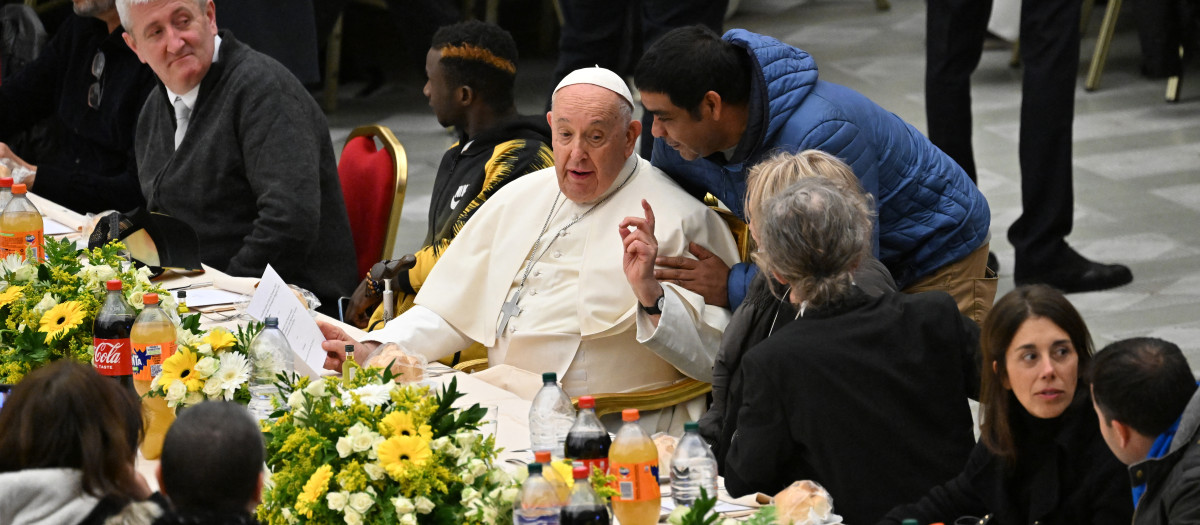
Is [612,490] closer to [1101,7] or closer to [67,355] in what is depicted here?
[67,355]

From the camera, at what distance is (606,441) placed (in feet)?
8.43

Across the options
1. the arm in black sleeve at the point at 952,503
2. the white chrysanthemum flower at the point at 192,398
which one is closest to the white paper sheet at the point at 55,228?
the white chrysanthemum flower at the point at 192,398

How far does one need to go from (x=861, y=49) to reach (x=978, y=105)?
4.91 feet

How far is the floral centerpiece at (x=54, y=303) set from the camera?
10.7 feet

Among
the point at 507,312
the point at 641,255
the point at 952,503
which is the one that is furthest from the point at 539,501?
the point at 507,312

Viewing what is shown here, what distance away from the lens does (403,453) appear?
7.74 feet

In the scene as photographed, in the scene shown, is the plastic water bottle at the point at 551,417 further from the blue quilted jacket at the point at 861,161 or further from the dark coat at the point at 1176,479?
the dark coat at the point at 1176,479

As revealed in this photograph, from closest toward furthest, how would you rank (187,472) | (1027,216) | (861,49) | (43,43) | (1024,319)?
(187,472)
(1024,319)
(1027,216)
(43,43)
(861,49)

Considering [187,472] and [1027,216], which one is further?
[1027,216]

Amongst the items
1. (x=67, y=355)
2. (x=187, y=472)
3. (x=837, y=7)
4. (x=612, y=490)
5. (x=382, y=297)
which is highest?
(x=187, y=472)

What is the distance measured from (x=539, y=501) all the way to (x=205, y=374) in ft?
3.59

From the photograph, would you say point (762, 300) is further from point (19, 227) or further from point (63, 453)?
point (19, 227)

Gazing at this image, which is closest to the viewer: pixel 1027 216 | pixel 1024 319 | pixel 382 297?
pixel 1024 319

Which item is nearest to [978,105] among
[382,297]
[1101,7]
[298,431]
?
[1101,7]
